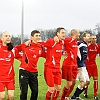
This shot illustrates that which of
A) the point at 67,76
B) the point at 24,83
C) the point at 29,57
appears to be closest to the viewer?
the point at 24,83

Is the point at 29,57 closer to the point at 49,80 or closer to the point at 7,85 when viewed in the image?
the point at 49,80

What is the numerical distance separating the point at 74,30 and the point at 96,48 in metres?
1.46

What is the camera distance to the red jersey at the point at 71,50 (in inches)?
359

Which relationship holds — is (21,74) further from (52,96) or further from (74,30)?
(74,30)

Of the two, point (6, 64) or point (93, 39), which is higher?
point (93, 39)

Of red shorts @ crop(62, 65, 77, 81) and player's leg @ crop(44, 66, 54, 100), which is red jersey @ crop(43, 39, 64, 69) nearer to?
player's leg @ crop(44, 66, 54, 100)

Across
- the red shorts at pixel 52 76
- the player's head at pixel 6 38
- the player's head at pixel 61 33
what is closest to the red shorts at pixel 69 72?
the red shorts at pixel 52 76

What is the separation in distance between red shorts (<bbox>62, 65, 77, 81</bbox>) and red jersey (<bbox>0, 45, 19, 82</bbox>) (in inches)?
96.0

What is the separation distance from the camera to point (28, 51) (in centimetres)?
786

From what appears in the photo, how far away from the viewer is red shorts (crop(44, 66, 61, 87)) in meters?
8.23

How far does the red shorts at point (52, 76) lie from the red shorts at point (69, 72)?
2.91 ft

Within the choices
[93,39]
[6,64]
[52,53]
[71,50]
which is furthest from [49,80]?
[93,39]

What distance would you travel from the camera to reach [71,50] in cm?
913

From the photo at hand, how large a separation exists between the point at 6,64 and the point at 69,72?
8.60ft
